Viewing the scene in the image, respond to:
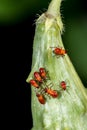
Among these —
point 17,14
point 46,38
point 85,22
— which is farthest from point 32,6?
point 46,38

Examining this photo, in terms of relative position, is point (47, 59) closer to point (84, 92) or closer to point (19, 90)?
point (84, 92)

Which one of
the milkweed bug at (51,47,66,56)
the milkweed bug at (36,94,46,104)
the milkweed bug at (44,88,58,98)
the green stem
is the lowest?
the milkweed bug at (36,94,46,104)

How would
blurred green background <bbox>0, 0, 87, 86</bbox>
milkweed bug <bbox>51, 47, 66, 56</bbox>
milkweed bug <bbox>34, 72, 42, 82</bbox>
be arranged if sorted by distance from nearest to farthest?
milkweed bug <bbox>51, 47, 66, 56</bbox>, milkweed bug <bbox>34, 72, 42, 82</bbox>, blurred green background <bbox>0, 0, 87, 86</bbox>

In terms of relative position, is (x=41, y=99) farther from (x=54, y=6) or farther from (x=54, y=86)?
(x=54, y=6)

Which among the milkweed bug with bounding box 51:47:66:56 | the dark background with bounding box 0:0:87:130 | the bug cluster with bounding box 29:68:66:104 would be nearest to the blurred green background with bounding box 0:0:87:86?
the dark background with bounding box 0:0:87:130

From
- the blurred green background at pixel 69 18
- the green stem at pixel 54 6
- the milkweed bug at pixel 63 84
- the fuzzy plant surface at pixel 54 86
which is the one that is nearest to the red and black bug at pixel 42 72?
the fuzzy plant surface at pixel 54 86

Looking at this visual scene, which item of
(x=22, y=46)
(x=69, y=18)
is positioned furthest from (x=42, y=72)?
(x=69, y=18)

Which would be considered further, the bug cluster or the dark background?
A: the dark background

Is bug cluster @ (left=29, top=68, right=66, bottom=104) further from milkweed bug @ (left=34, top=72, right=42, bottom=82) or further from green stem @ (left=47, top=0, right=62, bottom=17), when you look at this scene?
green stem @ (left=47, top=0, right=62, bottom=17)

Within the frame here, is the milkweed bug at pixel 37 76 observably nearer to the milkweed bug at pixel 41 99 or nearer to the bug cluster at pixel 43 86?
the bug cluster at pixel 43 86
